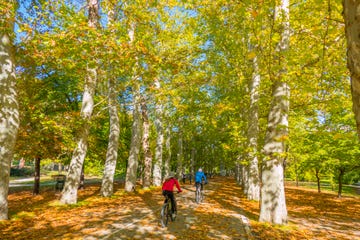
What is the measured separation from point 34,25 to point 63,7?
4.86 feet

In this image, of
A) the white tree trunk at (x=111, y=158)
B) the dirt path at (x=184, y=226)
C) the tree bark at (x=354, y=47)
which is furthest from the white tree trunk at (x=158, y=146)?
the tree bark at (x=354, y=47)

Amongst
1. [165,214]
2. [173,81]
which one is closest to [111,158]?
[173,81]

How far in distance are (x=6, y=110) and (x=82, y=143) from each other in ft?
14.6

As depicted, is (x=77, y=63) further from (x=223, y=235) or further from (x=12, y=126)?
(x=223, y=235)

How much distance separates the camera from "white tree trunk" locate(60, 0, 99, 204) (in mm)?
13555

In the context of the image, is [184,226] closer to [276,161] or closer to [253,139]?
[276,161]

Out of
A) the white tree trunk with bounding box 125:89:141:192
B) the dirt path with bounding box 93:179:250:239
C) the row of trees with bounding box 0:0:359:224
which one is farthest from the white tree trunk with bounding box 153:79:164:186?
the dirt path with bounding box 93:179:250:239

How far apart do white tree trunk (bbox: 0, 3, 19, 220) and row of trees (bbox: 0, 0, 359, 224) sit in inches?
1.5

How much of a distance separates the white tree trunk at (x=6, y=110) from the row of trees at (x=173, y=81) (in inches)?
1.5

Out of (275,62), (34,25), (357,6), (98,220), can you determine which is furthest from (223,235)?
(34,25)

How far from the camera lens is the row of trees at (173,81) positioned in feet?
30.5

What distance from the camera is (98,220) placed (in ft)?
33.9

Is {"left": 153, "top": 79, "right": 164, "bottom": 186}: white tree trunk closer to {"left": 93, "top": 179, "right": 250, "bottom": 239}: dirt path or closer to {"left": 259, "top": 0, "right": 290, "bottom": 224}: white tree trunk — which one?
{"left": 93, "top": 179, "right": 250, "bottom": 239}: dirt path

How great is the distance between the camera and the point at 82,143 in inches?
549
